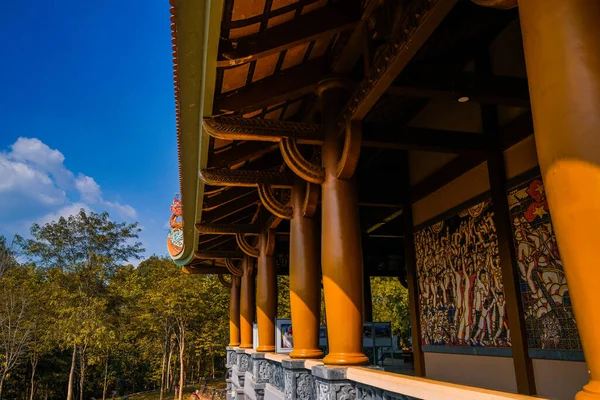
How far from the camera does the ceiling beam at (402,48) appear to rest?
2961 millimetres

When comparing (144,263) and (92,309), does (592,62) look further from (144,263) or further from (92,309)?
(144,263)

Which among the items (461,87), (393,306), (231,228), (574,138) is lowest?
(574,138)

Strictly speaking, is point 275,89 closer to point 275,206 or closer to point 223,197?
point 275,206

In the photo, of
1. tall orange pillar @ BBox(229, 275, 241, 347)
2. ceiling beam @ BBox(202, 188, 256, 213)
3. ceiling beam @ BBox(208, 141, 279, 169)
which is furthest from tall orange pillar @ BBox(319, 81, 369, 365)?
tall orange pillar @ BBox(229, 275, 241, 347)

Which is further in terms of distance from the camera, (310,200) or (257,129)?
(310,200)

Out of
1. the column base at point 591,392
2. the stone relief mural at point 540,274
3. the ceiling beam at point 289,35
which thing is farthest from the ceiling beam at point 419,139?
the column base at point 591,392

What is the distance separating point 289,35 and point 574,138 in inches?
102

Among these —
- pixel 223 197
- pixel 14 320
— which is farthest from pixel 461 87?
pixel 14 320

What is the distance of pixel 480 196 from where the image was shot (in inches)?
228

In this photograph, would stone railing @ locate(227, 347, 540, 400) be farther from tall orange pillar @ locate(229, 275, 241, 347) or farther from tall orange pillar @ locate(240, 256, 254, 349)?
tall orange pillar @ locate(229, 275, 241, 347)

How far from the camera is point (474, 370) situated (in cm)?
578

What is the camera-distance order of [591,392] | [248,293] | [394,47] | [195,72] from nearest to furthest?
[591,392]
[394,47]
[195,72]
[248,293]

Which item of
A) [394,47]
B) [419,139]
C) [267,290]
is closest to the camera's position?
[394,47]

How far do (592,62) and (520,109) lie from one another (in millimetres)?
3392
